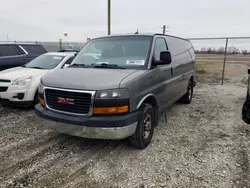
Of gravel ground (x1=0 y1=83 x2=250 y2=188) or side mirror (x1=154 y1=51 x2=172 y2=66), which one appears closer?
gravel ground (x1=0 y1=83 x2=250 y2=188)

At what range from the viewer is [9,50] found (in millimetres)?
7805

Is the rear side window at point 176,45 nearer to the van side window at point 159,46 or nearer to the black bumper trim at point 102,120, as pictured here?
the van side window at point 159,46

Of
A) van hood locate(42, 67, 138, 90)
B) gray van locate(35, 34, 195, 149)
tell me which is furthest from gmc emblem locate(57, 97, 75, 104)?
van hood locate(42, 67, 138, 90)

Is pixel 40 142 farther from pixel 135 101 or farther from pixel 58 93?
pixel 135 101

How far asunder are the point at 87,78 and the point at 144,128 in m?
1.29

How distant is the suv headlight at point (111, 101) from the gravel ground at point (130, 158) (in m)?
0.84

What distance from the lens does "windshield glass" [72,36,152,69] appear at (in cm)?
386

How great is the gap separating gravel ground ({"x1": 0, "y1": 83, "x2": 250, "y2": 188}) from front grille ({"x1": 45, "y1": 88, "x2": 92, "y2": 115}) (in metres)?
0.82

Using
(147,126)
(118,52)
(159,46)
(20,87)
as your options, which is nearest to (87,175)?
(147,126)

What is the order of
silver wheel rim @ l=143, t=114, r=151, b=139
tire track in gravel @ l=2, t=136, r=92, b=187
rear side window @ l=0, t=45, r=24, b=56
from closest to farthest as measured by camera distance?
1. tire track in gravel @ l=2, t=136, r=92, b=187
2. silver wheel rim @ l=143, t=114, r=151, b=139
3. rear side window @ l=0, t=45, r=24, b=56

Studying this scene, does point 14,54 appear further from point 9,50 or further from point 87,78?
point 87,78

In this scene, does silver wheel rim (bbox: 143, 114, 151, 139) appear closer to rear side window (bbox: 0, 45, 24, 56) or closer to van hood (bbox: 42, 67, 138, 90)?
van hood (bbox: 42, 67, 138, 90)

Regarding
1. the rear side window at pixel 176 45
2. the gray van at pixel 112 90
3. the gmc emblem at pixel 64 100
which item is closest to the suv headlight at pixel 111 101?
the gray van at pixel 112 90

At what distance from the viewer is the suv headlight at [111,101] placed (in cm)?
302
